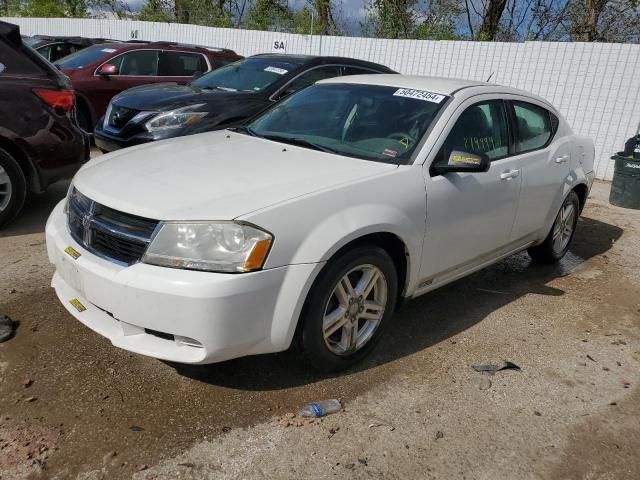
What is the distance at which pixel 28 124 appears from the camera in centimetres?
478

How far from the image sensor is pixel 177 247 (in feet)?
8.36

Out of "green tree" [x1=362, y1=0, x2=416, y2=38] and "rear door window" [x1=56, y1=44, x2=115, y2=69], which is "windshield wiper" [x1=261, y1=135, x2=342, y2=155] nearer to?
"rear door window" [x1=56, y1=44, x2=115, y2=69]

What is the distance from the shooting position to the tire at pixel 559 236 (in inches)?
196

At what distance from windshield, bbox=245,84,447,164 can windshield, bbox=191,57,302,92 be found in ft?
8.81

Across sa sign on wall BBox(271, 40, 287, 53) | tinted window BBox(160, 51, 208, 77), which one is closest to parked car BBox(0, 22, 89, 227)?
tinted window BBox(160, 51, 208, 77)

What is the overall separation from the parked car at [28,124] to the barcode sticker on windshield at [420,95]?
3.01m

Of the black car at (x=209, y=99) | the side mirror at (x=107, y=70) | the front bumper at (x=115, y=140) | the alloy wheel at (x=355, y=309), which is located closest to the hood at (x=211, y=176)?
the alloy wheel at (x=355, y=309)

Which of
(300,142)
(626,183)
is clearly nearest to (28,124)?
(300,142)

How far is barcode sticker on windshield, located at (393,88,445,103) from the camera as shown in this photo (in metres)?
3.69

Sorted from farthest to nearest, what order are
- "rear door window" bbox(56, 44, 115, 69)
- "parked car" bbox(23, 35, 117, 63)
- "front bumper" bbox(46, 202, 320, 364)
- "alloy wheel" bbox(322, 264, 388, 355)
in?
"parked car" bbox(23, 35, 117, 63)
"rear door window" bbox(56, 44, 115, 69)
"alloy wheel" bbox(322, 264, 388, 355)
"front bumper" bbox(46, 202, 320, 364)

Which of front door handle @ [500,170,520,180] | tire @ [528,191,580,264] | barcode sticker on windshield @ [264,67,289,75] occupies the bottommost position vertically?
tire @ [528,191,580,264]

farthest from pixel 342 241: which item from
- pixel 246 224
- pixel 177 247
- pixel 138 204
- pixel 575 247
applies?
pixel 575 247

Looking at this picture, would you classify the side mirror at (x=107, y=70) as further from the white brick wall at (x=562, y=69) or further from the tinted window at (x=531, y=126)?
the tinted window at (x=531, y=126)

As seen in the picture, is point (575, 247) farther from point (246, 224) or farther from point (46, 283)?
point (46, 283)
